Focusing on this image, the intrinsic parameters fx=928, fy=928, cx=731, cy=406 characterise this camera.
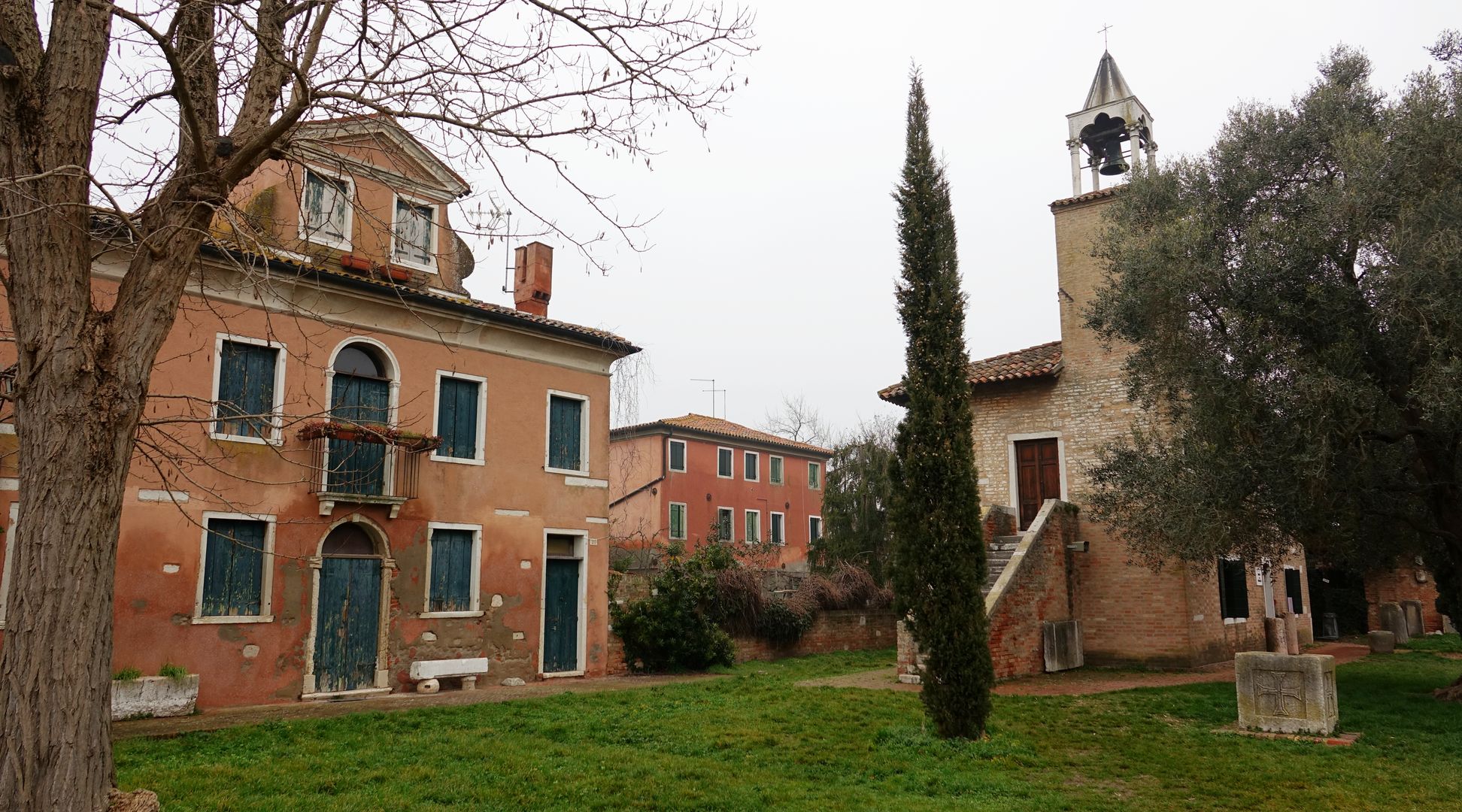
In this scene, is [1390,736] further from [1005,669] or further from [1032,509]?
[1032,509]

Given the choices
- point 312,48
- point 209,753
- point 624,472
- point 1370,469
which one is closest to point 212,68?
point 312,48

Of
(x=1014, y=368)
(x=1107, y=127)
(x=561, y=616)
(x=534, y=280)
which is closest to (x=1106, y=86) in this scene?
(x=1107, y=127)

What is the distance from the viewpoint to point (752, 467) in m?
38.9

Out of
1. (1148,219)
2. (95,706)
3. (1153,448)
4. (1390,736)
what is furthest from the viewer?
(1153,448)

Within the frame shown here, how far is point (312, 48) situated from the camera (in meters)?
5.25

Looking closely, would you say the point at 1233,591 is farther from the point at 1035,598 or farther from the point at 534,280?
the point at 534,280

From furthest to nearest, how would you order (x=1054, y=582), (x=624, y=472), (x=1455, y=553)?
(x=624, y=472) → (x=1054, y=582) → (x=1455, y=553)

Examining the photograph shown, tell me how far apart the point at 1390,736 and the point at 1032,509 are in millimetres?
8988

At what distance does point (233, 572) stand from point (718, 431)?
25192 mm

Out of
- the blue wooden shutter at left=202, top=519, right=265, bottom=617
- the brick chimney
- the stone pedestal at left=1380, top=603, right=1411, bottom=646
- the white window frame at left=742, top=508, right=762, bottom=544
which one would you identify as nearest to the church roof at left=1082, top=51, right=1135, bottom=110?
the brick chimney

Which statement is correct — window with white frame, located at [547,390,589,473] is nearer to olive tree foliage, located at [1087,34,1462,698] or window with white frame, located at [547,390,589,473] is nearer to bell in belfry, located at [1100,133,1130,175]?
olive tree foliage, located at [1087,34,1462,698]

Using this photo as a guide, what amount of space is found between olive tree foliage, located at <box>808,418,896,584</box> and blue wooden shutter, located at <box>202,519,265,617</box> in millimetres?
16049

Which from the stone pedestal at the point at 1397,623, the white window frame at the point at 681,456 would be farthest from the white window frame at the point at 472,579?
the stone pedestal at the point at 1397,623

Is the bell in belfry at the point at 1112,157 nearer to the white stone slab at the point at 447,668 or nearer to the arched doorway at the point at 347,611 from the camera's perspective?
the white stone slab at the point at 447,668
